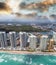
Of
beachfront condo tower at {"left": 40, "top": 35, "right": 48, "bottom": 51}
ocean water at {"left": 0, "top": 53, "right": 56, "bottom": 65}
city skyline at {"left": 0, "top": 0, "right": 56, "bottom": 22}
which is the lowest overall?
ocean water at {"left": 0, "top": 53, "right": 56, "bottom": 65}

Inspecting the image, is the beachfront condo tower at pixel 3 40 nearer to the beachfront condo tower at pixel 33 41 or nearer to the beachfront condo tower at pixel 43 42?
the beachfront condo tower at pixel 33 41

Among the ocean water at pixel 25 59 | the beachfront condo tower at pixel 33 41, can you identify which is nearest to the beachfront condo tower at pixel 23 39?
the beachfront condo tower at pixel 33 41

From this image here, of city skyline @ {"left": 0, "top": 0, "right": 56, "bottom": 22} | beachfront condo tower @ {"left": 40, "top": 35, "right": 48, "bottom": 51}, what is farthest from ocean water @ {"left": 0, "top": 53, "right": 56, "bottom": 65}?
city skyline @ {"left": 0, "top": 0, "right": 56, "bottom": 22}

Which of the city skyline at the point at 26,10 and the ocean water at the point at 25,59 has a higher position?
the city skyline at the point at 26,10

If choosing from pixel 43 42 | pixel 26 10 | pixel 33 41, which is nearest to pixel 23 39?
pixel 33 41

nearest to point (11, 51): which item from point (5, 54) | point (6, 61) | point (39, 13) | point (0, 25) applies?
point (5, 54)

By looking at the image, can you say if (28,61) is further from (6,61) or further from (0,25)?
(0,25)

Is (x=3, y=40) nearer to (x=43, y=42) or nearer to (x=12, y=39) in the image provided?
(x=12, y=39)

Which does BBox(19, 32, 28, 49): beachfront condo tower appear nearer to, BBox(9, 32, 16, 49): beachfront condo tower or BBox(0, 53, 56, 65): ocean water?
BBox(9, 32, 16, 49): beachfront condo tower

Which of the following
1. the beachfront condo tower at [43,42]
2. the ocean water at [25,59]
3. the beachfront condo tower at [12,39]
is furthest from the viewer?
the beachfront condo tower at [12,39]
